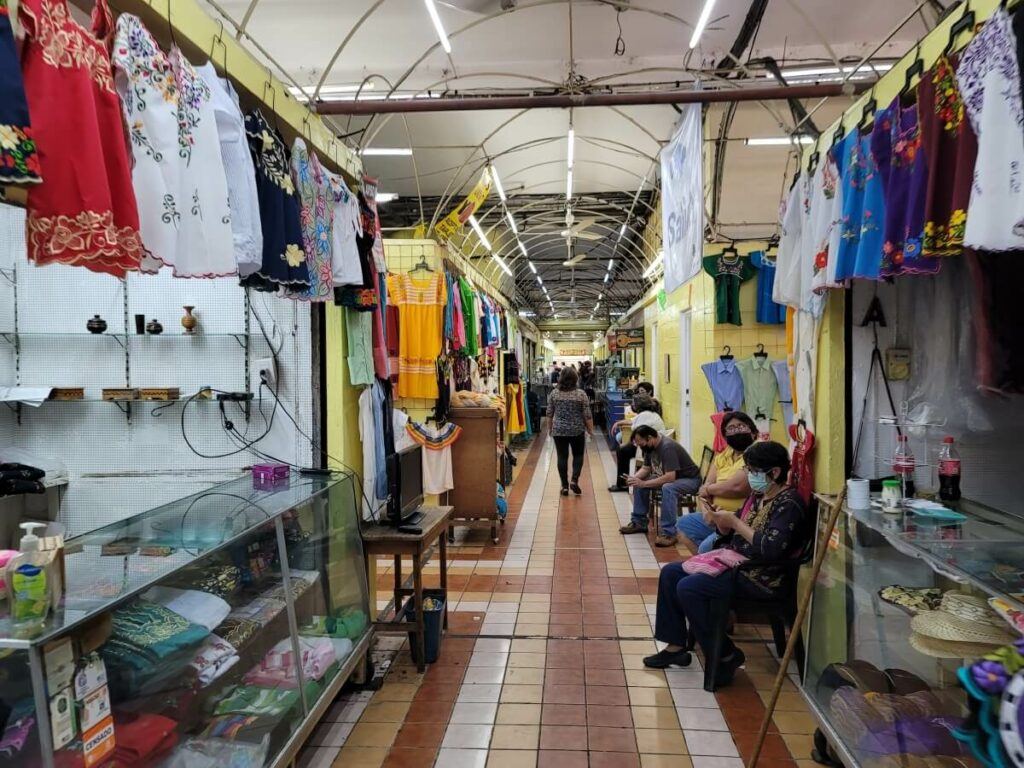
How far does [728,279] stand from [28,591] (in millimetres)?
6372

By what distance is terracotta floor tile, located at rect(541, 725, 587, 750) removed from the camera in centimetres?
284

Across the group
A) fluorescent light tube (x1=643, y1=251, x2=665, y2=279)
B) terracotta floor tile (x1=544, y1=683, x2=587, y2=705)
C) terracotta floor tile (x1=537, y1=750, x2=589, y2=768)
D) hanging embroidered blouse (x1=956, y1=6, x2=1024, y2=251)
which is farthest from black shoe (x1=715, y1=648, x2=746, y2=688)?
fluorescent light tube (x1=643, y1=251, x2=665, y2=279)

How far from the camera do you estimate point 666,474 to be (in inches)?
227

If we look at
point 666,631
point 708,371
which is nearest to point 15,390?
point 666,631

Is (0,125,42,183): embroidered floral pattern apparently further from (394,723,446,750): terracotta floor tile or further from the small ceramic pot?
the small ceramic pot

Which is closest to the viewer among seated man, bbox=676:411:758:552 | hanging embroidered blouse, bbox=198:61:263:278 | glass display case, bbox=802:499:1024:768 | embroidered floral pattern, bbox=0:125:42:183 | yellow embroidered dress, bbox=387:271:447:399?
embroidered floral pattern, bbox=0:125:42:183

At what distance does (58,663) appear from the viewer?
1465 millimetres

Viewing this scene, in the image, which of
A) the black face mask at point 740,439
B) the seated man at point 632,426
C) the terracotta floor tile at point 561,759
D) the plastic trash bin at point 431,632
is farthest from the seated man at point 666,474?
the terracotta floor tile at point 561,759

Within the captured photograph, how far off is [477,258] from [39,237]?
10.8m

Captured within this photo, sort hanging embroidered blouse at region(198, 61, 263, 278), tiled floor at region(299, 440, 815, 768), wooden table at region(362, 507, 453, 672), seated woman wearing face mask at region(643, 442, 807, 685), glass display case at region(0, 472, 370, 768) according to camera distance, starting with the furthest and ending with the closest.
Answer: wooden table at region(362, 507, 453, 672) → seated woman wearing face mask at region(643, 442, 807, 685) → tiled floor at region(299, 440, 815, 768) → hanging embroidered blouse at region(198, 61, 263, 278) → glass display case at region(0, 472, 370, 768)

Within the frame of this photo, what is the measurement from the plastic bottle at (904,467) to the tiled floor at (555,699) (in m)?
1.20

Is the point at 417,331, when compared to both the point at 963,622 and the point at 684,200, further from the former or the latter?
the point at 963,622

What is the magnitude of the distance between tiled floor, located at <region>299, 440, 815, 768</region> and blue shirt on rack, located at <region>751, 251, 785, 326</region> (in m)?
3.11

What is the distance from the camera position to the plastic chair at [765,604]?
10.7ft
